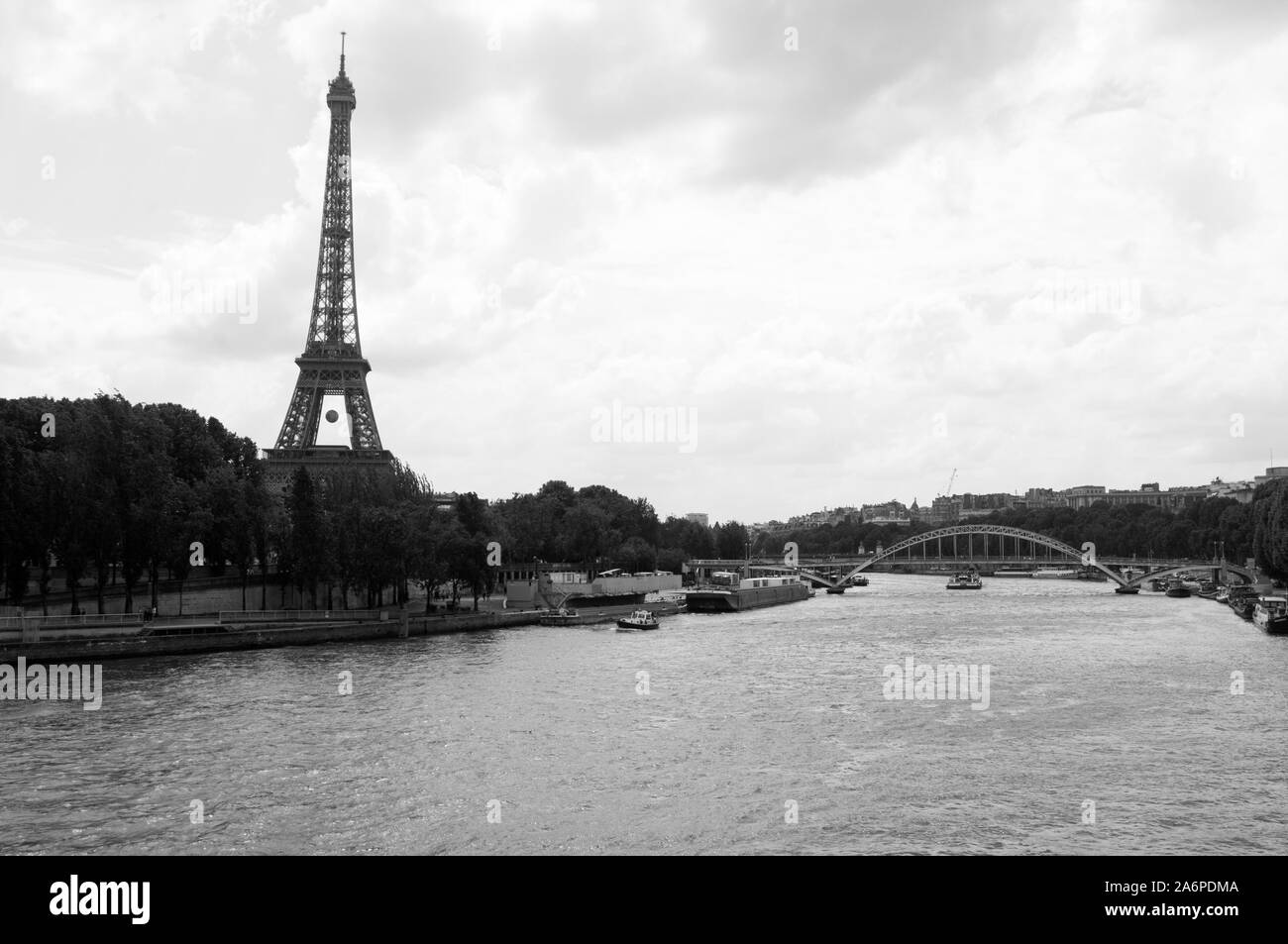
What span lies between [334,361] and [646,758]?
219 ft

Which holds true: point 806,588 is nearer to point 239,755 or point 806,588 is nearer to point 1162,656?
point 1162,656

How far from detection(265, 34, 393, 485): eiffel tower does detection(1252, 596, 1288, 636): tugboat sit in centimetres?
5667

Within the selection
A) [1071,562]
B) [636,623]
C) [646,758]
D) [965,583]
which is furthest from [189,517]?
[1071,562]

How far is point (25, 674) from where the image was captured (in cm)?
3772

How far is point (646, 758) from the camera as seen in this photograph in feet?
79.3

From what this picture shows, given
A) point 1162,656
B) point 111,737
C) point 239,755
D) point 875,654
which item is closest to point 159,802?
point 239,755

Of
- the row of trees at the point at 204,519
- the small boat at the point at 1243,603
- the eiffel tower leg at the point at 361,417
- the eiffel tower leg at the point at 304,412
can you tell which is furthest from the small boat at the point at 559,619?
the small boat at the point at 1243,603

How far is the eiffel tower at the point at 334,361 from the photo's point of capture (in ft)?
263

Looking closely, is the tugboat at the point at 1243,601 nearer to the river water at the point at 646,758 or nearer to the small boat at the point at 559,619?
the river water at the point at 646,758

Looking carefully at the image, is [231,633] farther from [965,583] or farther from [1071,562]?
[1071,562]

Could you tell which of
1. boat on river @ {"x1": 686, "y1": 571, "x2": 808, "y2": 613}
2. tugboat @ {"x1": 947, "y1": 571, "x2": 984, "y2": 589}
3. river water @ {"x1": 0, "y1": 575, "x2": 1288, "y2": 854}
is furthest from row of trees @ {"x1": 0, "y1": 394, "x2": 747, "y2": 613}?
tugboat @ {"x1": 947, "y1": 571, "x2": 984, "y2": 589}

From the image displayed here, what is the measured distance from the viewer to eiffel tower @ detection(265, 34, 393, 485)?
80.3m

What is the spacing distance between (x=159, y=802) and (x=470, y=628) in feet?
130

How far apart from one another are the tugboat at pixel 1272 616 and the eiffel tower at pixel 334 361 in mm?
56669
